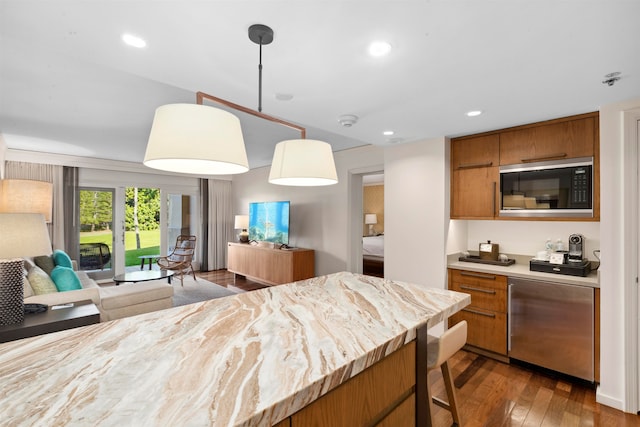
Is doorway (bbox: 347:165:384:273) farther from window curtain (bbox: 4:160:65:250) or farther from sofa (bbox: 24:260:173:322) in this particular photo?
window curtain (bbox: 4:160:65:250)

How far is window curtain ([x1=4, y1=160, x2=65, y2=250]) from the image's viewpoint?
507cm

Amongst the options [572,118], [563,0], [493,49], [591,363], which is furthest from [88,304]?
[572,118]

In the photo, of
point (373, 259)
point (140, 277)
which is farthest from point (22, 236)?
point (373, 259)

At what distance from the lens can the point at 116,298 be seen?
308cm

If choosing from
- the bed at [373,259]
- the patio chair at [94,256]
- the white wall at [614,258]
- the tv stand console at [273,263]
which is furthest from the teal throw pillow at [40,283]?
the white wall at [614,258]

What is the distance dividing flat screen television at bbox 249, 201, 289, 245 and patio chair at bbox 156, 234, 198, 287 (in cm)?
123

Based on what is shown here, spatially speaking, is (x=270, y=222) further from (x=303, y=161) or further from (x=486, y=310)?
(x=303, y=161)

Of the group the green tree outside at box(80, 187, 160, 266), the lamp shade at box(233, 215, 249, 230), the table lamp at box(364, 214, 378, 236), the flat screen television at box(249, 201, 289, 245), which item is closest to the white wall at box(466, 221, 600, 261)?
the flat screen television at box(249, 201, 289, 245)

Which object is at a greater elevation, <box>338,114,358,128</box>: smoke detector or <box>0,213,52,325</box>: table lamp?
<box>338,114,358,128</box>: smoke detector

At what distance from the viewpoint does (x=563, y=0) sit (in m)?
1.18

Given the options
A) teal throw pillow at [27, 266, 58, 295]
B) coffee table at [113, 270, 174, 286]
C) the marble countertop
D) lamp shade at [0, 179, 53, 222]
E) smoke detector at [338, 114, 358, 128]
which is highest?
smoke detector at [338, 114, 358, 128]

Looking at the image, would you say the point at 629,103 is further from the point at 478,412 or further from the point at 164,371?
the point at 164,371

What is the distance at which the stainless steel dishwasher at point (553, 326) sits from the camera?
2375 millimetres

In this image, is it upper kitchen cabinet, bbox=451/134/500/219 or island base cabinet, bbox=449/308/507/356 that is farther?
upper kitchen cabinet, bbox=451/134/500/219
